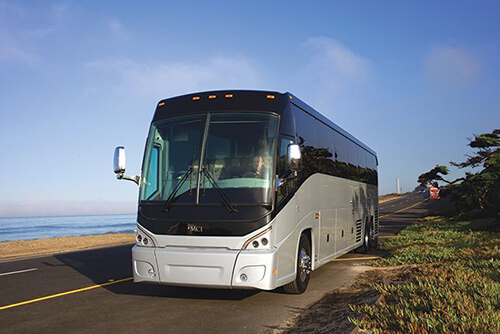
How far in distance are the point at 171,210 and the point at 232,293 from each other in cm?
218

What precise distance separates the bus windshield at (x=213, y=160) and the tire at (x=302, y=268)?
5.40 ft

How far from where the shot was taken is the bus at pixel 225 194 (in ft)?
22.2

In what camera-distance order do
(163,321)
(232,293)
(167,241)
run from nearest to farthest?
(163,321) → (167,241) → (232,293)

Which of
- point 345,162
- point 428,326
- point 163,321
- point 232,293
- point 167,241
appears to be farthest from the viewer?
point 345,162

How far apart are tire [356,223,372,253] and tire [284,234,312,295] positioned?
22.5 feet

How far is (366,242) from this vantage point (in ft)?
49.6

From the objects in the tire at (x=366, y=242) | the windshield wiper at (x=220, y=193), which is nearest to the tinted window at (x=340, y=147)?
Answer: the tire at (x=366, y=242)

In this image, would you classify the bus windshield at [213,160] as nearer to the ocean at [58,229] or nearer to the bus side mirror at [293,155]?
the bus side mirror at [293,155]

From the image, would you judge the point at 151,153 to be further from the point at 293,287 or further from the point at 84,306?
the point at 293,287

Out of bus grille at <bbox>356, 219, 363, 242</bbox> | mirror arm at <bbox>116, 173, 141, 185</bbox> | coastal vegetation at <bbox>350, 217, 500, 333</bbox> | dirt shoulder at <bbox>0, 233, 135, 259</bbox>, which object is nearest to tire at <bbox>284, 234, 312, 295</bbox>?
coastal vegetation at <bbox>350, 217, 500, 333</bbox>

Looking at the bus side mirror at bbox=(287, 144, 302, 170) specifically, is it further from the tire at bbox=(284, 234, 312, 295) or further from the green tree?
the green tree

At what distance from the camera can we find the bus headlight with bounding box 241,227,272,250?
266 inches

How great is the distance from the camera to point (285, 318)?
6469mm

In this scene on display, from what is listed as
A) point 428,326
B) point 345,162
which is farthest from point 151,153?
point 345,162
